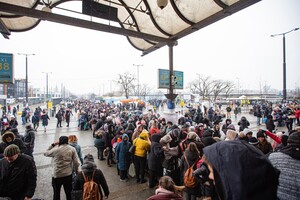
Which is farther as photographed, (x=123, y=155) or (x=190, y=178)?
(x=123, y=155)

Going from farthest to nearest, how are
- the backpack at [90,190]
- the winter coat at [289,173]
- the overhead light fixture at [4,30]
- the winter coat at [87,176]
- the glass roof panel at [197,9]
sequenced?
the overhead light fixture at [4,30]
the glass roof panel at [197,9]
the winter coat at [87,176]
the backpack at [90,190]
the winter coat at [289,173]

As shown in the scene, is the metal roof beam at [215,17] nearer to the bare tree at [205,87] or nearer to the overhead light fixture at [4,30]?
the overhead light fixture at [4,30]

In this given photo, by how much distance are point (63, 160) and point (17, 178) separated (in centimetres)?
95

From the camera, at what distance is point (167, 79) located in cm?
873

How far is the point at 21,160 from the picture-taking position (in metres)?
3.13

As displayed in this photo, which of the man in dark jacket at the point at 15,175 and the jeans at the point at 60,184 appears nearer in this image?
the man in dark jacket at the point at 15,175

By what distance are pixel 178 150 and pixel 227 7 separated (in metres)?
4.63

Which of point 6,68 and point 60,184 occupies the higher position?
point 6,68

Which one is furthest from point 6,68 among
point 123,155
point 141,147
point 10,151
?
point 141,147

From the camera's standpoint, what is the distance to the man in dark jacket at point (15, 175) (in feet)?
9.84

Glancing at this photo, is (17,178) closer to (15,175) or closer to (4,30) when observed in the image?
(15,175)

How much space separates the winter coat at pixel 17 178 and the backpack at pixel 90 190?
973 mm

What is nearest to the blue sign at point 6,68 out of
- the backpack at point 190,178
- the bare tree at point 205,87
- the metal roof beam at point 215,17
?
the metal roof beam at point 215,17

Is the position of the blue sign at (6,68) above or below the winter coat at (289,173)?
above
